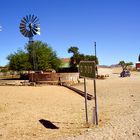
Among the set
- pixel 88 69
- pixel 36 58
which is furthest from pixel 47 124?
pixel 36 58

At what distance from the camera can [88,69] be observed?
12438 millimetres

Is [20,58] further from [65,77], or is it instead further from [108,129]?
[108,129]

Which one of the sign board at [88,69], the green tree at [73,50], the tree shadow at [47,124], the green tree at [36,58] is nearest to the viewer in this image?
the sign board at [88,69]

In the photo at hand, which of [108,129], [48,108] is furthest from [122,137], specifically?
[48,108]

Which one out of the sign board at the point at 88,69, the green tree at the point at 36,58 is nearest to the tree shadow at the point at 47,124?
the sign board at the point at 88,69

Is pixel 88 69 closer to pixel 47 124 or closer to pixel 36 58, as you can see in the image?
pixel 47 124

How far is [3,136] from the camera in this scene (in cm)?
1112

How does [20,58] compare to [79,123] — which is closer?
[79,123]

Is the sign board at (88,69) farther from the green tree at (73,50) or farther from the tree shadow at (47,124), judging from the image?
the green tree at (73,50)

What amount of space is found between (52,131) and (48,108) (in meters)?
6.11

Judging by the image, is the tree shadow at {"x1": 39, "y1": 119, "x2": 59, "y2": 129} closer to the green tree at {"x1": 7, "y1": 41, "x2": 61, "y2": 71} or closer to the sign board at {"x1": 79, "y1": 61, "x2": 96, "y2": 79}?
the sign board at {"x1": 79, "y1": 61, "x2": 96, "y2": 79}

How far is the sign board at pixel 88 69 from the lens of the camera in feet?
39.5

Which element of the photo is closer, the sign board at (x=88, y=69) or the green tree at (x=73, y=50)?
the sign board at (x=88, y=69)

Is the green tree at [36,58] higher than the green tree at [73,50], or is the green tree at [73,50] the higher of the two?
the green tree at [73,50]
